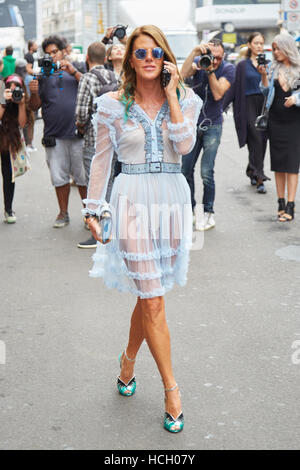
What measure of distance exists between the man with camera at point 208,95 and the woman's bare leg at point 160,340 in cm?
421

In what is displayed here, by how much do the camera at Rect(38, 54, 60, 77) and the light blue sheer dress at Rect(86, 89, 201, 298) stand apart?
163 inches

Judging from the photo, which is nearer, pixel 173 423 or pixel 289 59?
pixel 173 423

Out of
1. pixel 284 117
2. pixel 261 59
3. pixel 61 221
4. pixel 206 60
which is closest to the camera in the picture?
pixel 206 60

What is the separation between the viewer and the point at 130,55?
3.53m

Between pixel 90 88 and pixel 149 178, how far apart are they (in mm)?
3677

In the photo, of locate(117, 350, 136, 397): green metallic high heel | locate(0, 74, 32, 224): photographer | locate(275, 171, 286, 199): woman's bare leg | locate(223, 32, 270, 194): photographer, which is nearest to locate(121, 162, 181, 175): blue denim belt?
locate(117, 350, 136, 397): green metallic high heel

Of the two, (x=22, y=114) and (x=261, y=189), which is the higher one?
(x=22, y=114)

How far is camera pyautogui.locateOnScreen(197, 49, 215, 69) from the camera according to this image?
7.09 metres

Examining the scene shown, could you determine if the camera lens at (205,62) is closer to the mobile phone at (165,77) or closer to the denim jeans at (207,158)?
the denim jeans at (207,158)

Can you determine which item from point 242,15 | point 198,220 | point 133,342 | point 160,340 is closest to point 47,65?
point 198,220

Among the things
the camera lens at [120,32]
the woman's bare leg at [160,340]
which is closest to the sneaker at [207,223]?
the camera lens at [120,32]

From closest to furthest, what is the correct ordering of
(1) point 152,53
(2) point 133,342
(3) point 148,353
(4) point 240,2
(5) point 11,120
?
(1) point 152,53 → (2) point 133,342 → (3) point 148,353 → (5) point 11,120 → (4) point 240,2

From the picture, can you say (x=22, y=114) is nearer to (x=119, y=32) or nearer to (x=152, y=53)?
(x=119, y=32)
